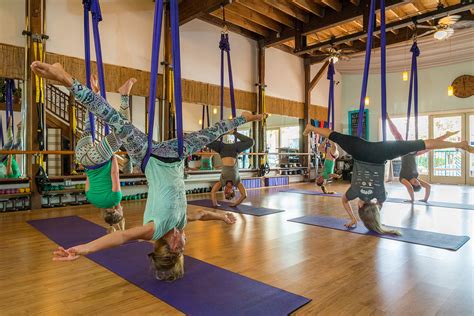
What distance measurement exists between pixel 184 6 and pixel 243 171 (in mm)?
4110

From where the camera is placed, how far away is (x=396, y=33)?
8477mm

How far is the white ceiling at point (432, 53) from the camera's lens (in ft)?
28.4

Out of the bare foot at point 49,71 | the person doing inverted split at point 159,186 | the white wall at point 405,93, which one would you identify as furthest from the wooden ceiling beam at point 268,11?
the bare foot at point 49,71

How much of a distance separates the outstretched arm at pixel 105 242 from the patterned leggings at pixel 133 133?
531 millimetres

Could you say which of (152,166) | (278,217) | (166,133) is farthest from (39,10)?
(278,217)

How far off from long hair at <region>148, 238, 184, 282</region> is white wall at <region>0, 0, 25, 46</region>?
15.5 ft

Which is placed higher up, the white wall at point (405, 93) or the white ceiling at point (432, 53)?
the white ceiling at point (432, 53)

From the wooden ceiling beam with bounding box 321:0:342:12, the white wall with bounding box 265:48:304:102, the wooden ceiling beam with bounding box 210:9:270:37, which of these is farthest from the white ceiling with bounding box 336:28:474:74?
the wooden ceiling beam with bounding box 210:9:270:37

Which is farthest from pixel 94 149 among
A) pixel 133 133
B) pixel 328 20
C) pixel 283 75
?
pixel 283 75

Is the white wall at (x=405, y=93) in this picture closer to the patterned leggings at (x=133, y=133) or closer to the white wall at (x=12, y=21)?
the patterned leggings at (x=133, y=133)

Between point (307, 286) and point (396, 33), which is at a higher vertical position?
point (396, 33)

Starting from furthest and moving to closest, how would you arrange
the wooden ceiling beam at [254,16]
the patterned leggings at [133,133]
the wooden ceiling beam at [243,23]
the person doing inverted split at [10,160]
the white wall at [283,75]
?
the white wall at [283,75], the wooden ceiling beam at [243,23], the wooden ceiling beam at [254,16], the person doing inverted split at [10,160], the patterned leggings at [133,133]

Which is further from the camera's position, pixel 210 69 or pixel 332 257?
pixel 210 69

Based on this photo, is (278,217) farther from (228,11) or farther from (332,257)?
(228,11)
